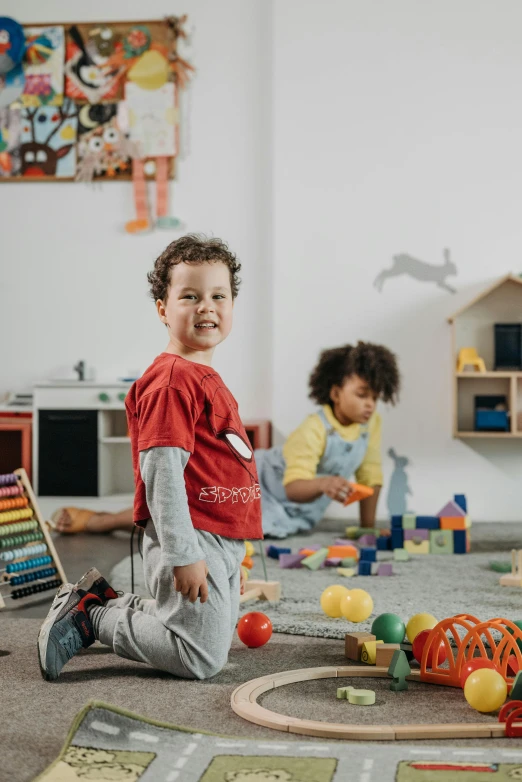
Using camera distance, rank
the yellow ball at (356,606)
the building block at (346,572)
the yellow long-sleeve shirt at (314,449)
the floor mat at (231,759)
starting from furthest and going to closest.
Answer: the yellow long-sleeve shirt at (314,449), the building block at (346,572), the yellow ball at (356,606), the floor mat at (231,759)

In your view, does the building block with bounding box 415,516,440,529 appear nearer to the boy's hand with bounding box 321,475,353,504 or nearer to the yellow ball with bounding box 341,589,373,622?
the boy's hand with bounding box 321,475,353,504

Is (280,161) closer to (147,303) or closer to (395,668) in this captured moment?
(147,303)

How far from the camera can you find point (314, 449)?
2.87 m

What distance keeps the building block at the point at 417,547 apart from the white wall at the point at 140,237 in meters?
1.15

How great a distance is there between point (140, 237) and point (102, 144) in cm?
41

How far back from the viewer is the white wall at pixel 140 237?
3686 mm

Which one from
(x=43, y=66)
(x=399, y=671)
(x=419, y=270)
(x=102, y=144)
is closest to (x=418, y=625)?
(x=399, y=671)

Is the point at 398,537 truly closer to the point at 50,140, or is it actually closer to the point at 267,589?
the point at 267,589

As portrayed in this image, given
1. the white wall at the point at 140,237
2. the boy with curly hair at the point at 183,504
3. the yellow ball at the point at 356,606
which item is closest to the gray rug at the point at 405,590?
the yellow ball at the point at 356,606

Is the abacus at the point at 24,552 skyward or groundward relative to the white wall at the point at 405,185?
groundward

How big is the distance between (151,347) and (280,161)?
0.91 metres

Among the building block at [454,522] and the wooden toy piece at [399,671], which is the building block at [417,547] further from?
the wooden toy piece at [399,671]

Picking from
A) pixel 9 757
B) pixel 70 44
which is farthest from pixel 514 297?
pixel 9 757

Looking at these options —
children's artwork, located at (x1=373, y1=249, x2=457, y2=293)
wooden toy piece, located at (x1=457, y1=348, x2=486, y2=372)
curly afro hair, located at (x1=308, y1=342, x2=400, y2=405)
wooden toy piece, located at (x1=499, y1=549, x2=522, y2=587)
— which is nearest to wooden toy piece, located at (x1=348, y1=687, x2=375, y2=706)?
wooden toy piece, located at (x1=499, y1=549, x2=522, y2=587)
